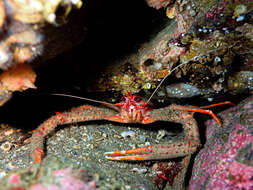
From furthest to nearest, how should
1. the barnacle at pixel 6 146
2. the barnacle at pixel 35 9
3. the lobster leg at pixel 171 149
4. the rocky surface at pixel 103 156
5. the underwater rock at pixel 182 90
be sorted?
the underwater rock at pixel 182 90 < the lobster leg at pixel 171 149 < the barnacle at pixel 6 146 < the rocky surface at pixel 103 156 < the barnacle at pixel 35 9

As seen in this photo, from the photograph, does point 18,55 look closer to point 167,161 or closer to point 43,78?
point 43,78

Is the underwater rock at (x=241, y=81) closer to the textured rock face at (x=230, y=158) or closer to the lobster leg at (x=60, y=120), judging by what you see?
the textured rock face at (x=230, y=158)

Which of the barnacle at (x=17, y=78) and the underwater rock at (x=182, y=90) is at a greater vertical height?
the underwater rock at (x=182, y=90)

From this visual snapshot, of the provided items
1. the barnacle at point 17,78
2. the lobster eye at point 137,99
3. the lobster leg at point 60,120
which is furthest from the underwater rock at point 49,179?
the lobster eye at point 137,99

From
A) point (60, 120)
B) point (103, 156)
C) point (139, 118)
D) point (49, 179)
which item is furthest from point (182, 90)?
point (49, 179)

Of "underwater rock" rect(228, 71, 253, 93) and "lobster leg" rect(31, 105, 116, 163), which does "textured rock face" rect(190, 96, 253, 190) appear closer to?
"underwater rock" rect(228, 71, 253, 93)

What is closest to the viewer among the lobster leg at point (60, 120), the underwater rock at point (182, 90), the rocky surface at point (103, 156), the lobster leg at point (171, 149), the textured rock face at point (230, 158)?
the textured rock face at point (230, 158)

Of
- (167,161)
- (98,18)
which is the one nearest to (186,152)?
(167,161)
